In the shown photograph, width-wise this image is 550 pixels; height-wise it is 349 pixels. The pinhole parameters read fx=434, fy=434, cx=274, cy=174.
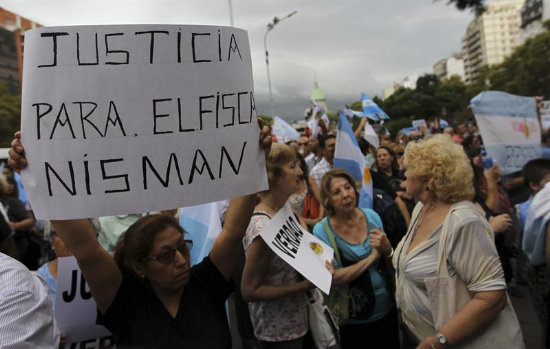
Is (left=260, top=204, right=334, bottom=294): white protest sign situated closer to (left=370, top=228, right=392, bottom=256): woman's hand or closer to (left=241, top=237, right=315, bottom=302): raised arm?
(left=241, top=237, right=315, bottom=302): raised arm

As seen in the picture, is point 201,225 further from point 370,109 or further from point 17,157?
point 370,109

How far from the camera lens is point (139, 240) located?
1777mm

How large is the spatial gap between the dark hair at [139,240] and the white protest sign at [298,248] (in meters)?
0.47

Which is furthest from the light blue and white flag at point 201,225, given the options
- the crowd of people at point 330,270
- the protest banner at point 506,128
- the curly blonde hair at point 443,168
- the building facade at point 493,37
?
the building facade at point 493,37

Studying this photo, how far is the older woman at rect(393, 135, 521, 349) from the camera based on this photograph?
6.26ft

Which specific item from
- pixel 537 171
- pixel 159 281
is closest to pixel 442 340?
pixel 159 281

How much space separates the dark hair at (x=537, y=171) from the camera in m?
3.43

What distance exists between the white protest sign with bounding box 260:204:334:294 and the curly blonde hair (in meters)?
0.66

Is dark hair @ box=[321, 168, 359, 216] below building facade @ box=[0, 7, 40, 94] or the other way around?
below

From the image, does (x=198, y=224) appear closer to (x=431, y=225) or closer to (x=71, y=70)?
(x=431, y=225)

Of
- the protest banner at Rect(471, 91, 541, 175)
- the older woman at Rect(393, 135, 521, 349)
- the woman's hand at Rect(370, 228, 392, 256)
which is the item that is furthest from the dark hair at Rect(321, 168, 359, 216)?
the protest banner at Rect(471, 91, 541, 175)

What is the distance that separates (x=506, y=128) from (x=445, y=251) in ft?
10.2

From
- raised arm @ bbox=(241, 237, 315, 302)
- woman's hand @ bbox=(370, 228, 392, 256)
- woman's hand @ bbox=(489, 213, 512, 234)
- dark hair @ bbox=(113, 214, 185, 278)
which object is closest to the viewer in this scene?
dark hair @ bbox=(113, 214, 185, 278)

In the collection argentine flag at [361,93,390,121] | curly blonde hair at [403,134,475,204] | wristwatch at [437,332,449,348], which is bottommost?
wristwatch at [437,332,449,348]
